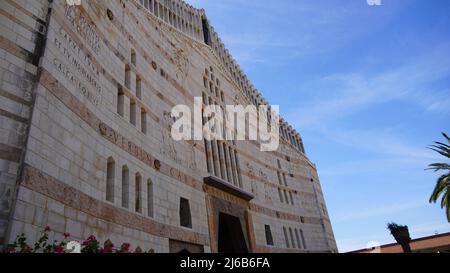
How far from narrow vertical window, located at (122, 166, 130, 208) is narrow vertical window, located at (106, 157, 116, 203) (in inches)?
21.1

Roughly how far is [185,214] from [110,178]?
398 centimetres

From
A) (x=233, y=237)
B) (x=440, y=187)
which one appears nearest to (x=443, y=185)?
(x=440, y=187)

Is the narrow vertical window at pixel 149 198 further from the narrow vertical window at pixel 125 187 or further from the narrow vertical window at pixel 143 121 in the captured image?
the narrow vertical window at pixel 143 121

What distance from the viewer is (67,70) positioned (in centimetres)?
823

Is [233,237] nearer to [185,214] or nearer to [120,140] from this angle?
[185,214]

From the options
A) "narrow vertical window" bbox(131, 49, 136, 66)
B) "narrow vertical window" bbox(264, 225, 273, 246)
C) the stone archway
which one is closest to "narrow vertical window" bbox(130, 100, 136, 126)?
"narrow vertical window" bbox(131, 49, 136, 66)

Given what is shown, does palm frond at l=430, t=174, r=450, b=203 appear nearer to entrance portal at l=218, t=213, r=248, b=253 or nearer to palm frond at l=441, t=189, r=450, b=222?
palm frond at l=441, t=189, r=450, b=222

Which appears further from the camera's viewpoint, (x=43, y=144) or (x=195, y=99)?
(x=195, y=99)

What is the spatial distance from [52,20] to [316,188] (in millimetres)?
24008

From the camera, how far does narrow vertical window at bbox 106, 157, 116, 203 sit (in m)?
8.94

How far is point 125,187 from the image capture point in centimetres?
966

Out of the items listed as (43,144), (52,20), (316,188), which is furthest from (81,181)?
(316,188)
